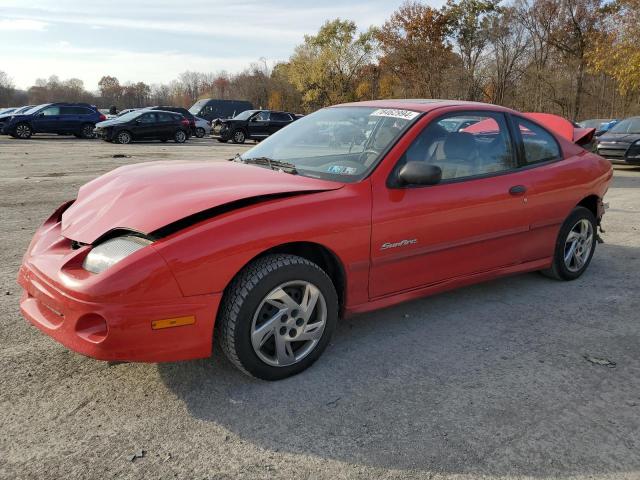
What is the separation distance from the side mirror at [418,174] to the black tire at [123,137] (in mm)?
20976

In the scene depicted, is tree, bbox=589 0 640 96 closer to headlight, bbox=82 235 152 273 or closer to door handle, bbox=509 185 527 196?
door handle, bbox=509 185 527 196

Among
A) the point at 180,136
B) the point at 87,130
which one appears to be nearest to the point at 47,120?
the point at 87,130

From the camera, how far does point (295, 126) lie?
A: 170 inches

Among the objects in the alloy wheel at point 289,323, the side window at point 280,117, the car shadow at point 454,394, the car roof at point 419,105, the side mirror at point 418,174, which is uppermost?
the side window at point 280,117

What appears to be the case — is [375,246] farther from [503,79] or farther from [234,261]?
[503,79]

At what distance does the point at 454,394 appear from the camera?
2883 millimetres

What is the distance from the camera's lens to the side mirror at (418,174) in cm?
324

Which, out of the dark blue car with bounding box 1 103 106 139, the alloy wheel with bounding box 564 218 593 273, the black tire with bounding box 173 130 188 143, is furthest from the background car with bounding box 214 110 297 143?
the alloy wheel with bounding box 564 218 593 273

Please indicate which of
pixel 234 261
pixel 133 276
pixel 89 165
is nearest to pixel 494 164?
pixel 234 261

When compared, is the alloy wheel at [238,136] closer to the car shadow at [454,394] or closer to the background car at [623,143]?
the background car at [623,143]

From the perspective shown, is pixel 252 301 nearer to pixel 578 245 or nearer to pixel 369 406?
pixel 369 406

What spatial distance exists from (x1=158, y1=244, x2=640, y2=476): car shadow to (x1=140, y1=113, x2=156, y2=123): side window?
20579mm

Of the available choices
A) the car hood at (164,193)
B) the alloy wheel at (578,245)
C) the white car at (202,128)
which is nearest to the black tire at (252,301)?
the car hood at (164,193)

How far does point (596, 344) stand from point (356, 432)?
76.9 inches
